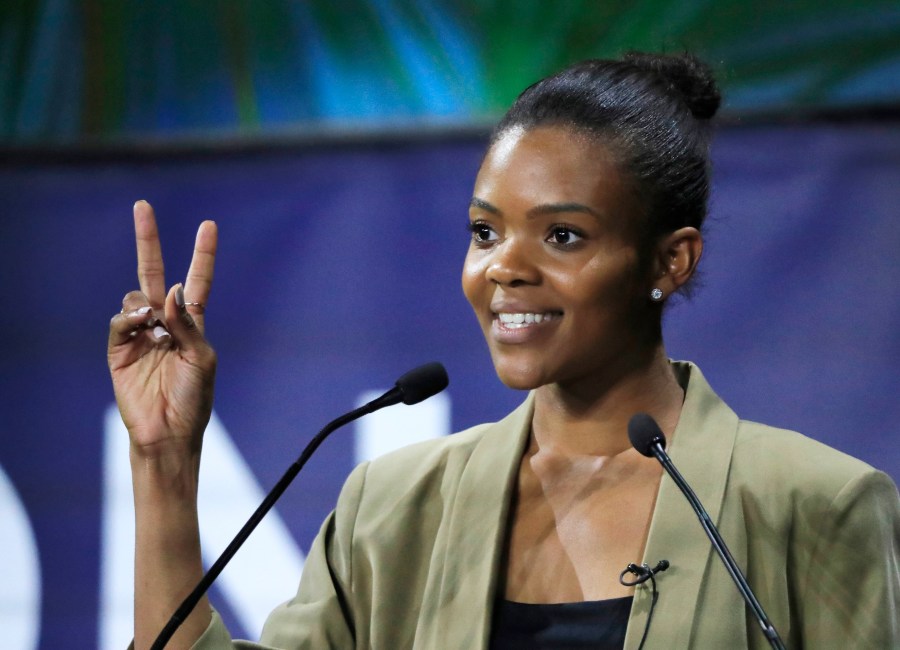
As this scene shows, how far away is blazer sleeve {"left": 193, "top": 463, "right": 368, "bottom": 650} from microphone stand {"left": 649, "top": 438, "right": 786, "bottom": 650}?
518mm

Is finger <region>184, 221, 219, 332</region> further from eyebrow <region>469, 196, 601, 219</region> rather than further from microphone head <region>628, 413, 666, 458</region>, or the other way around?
microphone head <region>628, 413, 666, 458</region>

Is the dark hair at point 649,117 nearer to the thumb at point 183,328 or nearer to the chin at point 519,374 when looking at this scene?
the chin at point 519,374

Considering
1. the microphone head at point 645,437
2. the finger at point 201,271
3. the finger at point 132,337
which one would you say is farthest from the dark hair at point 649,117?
the finger at point 132,337

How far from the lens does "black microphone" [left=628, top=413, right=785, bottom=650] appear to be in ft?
4.21

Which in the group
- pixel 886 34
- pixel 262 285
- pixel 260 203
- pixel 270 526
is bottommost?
pixel 270 526

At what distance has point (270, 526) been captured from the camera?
2873mm

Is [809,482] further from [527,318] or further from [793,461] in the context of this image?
[527,318]

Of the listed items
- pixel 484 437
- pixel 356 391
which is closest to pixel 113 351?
pixel 484 437

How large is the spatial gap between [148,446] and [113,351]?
133 mm

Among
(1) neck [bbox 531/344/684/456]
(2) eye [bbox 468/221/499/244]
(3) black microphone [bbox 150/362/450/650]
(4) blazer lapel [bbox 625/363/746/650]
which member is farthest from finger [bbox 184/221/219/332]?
(4) blazer lapel [bbox 625/363/746/650]

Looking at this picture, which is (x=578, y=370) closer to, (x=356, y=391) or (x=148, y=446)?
(x=148, y=446)

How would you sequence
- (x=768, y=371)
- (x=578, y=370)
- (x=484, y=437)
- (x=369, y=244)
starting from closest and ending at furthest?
(x=578, y=370) < (x=484, y=437) < (x=768, y=371) < (x=369, y=244)

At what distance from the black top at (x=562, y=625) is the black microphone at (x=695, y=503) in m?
0.19

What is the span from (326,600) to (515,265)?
0.51 m
